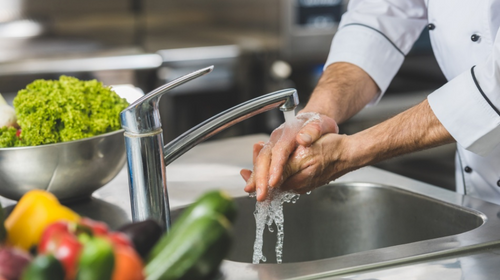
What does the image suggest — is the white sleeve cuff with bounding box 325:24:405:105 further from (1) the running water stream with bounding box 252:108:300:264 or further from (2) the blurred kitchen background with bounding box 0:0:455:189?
(2) the blurred kitchen background with bounding box 0:0:455:189

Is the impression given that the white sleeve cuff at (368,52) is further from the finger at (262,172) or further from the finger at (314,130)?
the finger at (262,172)

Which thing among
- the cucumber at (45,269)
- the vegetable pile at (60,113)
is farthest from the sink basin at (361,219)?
the cucumber at (45,269)

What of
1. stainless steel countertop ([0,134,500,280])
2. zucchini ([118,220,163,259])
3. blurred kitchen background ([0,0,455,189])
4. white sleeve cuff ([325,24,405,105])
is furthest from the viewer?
blurred kitchen background ([0,0,455,189])

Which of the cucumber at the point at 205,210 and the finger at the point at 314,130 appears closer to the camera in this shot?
the cucumber at the point at 205,210

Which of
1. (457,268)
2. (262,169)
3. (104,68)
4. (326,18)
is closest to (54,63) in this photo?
(104,68)

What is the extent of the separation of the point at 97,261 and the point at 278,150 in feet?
1.99

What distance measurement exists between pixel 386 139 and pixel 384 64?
452 millimetres

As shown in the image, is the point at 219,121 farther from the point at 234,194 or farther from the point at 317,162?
the point at 234,194

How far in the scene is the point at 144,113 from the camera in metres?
0.82

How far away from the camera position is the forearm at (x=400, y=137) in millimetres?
1044

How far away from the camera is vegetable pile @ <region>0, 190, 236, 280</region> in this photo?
460 mm

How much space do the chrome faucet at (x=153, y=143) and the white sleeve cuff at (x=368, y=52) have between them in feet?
1.84

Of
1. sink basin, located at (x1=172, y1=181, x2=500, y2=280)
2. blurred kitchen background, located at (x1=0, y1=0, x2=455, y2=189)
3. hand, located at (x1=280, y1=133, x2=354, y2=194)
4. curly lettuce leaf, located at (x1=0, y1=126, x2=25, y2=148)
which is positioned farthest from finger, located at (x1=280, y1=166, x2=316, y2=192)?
blurred kitchen background, located at (x1=0, y1=0, x2=455, y2=189)

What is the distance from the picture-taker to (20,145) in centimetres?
105
